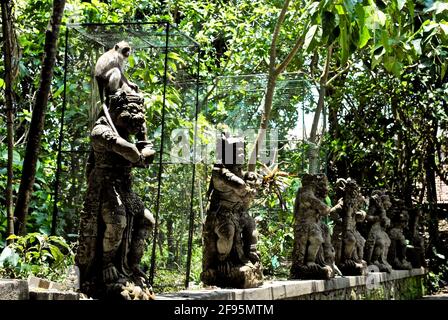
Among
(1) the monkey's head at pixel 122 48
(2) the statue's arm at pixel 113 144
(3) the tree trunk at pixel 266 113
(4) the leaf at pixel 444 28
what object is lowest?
(2) the statue's arm at pixel 113 144

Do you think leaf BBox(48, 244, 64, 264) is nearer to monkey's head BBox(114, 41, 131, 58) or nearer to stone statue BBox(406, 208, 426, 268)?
monkey's head BBox(114, 41, 131, 58)

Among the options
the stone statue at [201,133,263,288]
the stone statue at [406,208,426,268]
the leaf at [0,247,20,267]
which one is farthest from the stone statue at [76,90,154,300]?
the stone statue at [406,208,426,268]

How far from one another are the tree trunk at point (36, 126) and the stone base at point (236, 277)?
1.84 metres

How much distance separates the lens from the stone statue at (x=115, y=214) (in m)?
5.68

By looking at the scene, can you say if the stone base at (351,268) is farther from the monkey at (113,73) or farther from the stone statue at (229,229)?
the monkey at (113,73)

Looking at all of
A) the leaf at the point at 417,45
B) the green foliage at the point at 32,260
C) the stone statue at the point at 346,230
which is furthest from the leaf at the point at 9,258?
the stone statue at the point at 346,230

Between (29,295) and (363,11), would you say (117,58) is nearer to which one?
(363,11)

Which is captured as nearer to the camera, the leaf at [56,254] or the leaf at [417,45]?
the leaf at [56,254]

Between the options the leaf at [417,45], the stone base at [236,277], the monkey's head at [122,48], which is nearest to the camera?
the leaf at [417,45]

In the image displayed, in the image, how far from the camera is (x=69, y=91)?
7.51 metres

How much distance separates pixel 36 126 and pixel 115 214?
4.41 ft

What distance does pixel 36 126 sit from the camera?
655 centimetres

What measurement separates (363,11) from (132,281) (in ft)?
8.53

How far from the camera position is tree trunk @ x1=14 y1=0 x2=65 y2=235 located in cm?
654
